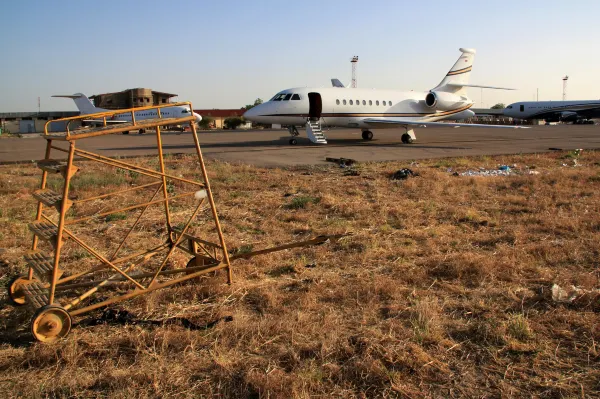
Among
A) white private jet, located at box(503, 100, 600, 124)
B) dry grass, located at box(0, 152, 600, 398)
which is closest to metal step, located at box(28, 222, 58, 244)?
dry grass, located at box(0, 152, 600, 398)

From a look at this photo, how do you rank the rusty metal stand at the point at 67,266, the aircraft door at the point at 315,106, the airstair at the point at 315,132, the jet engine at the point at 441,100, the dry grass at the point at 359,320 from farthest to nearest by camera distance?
the jet engine at the point at 441,100 < the aircraft door at the point at 315,106 < the airstair at the point at 315,132 < the rusty metal stand at the point at 67,266 < the dry grass at the point at 359,320

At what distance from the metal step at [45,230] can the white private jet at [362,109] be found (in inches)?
786

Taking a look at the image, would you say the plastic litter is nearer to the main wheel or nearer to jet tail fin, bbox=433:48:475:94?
the main wheel

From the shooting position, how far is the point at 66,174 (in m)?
3.81

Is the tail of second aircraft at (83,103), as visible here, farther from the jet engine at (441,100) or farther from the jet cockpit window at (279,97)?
the jet engine at (441,100)

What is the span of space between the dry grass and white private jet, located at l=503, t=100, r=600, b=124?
72970 mm

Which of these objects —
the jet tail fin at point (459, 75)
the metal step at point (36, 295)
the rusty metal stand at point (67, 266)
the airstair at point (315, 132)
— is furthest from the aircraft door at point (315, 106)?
the metal step at point (36, 295)

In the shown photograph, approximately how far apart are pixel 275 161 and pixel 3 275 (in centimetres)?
1192

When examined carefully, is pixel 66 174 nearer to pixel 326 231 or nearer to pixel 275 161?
pixel 326 231

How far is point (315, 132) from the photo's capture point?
24.2 metres

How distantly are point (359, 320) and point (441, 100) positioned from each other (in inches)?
1065

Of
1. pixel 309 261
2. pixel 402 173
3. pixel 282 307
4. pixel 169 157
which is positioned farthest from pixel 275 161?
pixel 282 307

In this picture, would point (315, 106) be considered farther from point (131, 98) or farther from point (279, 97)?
point (131, 98)

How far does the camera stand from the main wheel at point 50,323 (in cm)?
363
